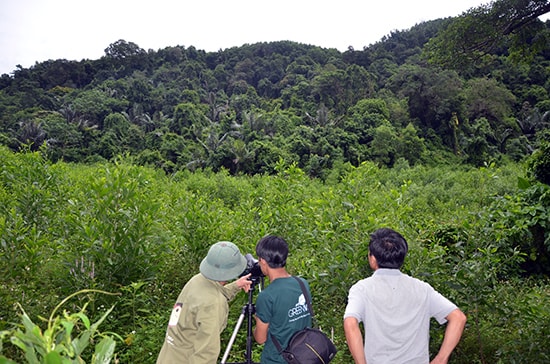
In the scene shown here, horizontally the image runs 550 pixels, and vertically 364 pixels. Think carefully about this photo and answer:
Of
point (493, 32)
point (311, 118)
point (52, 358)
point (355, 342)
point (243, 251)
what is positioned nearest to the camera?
point (52, 358)

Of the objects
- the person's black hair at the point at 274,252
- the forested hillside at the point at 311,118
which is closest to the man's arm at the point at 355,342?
the person's black hair at the point at 274,252

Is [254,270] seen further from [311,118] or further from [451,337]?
[311,118]

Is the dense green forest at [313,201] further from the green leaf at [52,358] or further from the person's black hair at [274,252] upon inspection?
the person's black hair at [274,252]

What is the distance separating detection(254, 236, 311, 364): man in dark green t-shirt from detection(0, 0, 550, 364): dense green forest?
952mm

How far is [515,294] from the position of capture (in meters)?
4.84

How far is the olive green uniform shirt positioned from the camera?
2.10 metres

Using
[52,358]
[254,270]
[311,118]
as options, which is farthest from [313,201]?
[311,118]

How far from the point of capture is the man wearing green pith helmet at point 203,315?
82.7 inches

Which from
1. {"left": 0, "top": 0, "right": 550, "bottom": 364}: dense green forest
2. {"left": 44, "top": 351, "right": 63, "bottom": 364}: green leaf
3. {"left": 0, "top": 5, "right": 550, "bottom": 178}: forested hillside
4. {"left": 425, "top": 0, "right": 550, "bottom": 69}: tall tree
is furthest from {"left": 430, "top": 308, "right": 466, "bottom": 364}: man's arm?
{"left": 0, "top": 5, "right": 550, "bottom": 178}: forested hillside

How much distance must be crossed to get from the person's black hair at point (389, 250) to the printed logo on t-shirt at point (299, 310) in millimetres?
502

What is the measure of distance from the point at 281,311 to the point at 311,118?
27.0 meters

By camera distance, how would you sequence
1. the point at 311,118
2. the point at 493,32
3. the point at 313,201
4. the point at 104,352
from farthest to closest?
the point at 311,118
the point at 493,32
the point at 313,201
the point at 104,352

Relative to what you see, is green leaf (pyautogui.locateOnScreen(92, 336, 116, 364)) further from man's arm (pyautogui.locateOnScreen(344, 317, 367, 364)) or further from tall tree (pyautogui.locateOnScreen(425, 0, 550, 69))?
tall tree (pyautogui.locateOnScreen(425, 0, 550, 69))

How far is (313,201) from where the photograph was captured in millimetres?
4035
